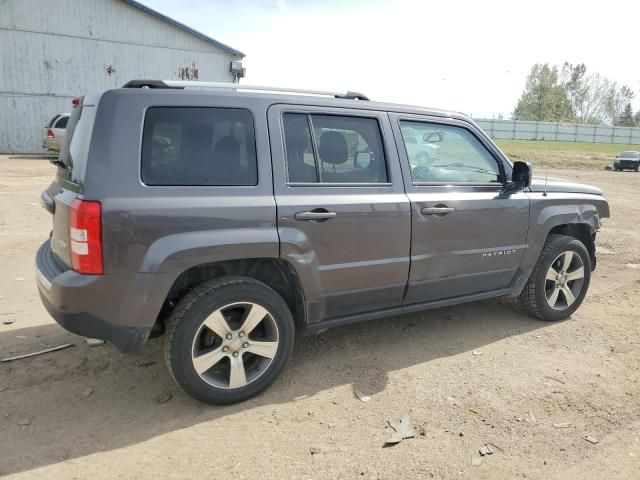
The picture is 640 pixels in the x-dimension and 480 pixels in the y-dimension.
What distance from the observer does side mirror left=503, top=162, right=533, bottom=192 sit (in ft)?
13.5

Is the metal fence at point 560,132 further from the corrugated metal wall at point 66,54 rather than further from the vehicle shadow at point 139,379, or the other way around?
the vehicle shadow at point 139,379

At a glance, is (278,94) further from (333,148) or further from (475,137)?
(475,137)

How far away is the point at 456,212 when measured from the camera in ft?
12.6

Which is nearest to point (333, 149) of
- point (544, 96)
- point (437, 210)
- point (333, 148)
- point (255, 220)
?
point (333, 148)

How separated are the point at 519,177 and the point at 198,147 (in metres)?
2.68

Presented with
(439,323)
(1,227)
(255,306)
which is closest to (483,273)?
(439,323)

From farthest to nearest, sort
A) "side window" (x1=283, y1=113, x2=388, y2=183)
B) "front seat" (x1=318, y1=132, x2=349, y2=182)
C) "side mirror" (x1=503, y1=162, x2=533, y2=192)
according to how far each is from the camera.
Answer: "side mirror" (x1=503, y1=162, x2=533, y2=192) → "front seat" (x1=318, y1=132, x2=349, y2=182) → "side window" (x1=283, y1=113, x2=388, y2=183)

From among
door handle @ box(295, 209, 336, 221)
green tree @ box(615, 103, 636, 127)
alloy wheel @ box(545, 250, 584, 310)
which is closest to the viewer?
door handle @ box(295, 209, 336, 221)

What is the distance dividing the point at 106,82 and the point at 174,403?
2097 centimetres

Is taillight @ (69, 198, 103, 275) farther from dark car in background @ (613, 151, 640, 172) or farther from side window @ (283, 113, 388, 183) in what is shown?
dark car in background @ (613, 151, 640, 172)

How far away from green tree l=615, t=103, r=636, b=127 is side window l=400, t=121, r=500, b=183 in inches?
4176

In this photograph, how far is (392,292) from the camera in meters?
3.72

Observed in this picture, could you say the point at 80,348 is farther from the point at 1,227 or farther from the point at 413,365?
the point at 1,227

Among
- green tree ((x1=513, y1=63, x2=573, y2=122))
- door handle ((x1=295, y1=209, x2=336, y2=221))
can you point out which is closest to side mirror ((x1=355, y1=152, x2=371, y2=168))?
door handle ((x1=295, y1=209, x2=336, y2=221))
